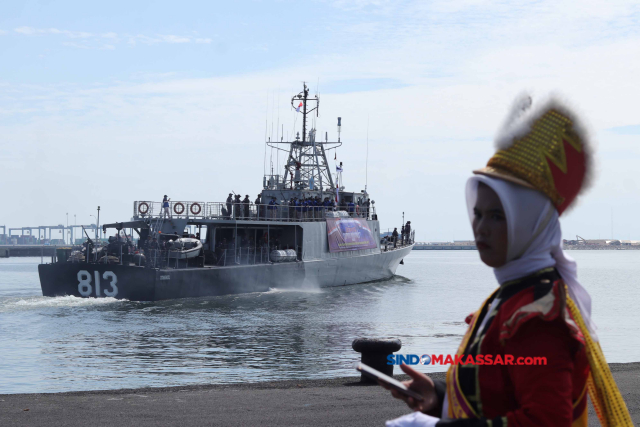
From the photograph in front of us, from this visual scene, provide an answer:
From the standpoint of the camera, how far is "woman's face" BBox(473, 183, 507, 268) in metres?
2.08

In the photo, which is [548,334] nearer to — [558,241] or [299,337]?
[558,241]

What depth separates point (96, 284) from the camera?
26609 millimetres

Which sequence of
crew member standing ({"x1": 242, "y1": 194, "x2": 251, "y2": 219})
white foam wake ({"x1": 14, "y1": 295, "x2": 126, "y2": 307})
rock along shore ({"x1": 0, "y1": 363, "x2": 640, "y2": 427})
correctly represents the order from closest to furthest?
rock along shore ({"x1": 0, "y1": 363, "x2": 640, "y2": 427}) → white foam wake ({"x1": 14, "y1": 295, "x2": 126, "y2": 307}) → crew member standing ({"x1": 242, "y1": 194, "x2": 251, "y2": 219})

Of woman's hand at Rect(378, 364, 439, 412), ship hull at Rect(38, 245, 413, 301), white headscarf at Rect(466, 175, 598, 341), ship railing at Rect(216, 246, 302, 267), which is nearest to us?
white headscarf at Rect(466, 175, 598, 341)

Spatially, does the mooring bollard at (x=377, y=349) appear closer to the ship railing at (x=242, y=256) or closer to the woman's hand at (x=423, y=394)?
the woman's hand at (x=423, y=394)

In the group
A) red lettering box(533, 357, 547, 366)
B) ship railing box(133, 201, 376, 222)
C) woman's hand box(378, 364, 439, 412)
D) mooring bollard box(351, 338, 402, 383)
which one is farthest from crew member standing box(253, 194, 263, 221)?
red lettering box(533, 357, 547, 366)

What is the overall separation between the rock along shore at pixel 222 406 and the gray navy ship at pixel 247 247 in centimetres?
1875

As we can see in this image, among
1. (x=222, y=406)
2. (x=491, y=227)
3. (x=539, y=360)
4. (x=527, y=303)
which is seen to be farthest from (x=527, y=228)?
(x=222, y=406)

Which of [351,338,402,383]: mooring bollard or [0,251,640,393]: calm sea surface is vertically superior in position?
[351,338,402,383]: mooring bollard

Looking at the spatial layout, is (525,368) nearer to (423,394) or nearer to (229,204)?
(423,394)

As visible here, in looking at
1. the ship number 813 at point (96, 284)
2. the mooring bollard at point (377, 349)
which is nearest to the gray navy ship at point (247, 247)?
the ship number 813 at point (96, 284)

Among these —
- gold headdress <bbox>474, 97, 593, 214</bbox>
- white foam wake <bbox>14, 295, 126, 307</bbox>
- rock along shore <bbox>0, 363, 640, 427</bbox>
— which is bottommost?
white foam wake <bbox>14, 295, 126, 307</bbox>

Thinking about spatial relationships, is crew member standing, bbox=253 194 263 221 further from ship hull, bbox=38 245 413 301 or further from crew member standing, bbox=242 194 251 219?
ship hull, bbox=38 245 413 301

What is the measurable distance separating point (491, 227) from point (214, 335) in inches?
672
